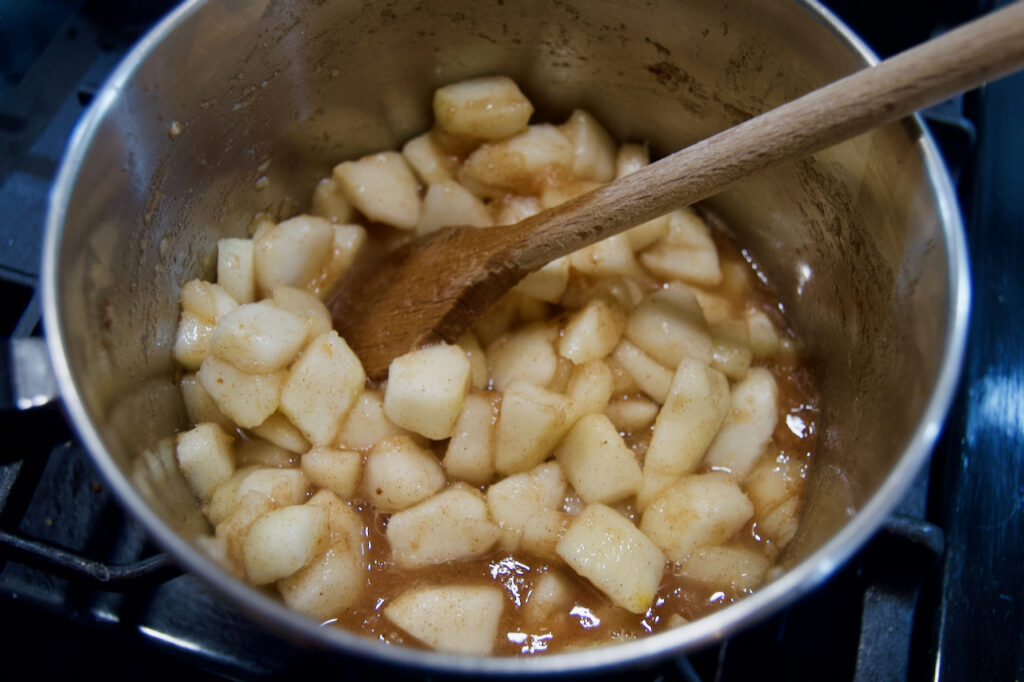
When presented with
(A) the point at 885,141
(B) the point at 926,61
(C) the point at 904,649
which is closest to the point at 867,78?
(B) the point at 926,61

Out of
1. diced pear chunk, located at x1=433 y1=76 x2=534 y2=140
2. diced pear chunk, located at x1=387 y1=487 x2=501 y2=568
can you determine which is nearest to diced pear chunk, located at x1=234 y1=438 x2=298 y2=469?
diced pear chunk, located at x1=387 y1=487 x2=501 y2=568

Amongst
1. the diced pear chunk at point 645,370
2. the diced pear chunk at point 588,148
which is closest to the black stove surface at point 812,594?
the diced pear chunk at point 645,370

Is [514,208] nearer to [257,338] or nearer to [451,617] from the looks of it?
[257,338]

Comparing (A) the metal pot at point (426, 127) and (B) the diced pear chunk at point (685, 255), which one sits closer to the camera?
(A) the metal pot at point (426, 127)

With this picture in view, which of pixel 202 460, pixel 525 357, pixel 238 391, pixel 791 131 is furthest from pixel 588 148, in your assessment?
pixel 202 460

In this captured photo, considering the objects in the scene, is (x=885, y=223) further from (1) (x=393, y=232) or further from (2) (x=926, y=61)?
(1) (x=393, y=232)

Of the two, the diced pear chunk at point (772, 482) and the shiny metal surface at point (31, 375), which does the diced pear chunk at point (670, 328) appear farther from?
the shiny metal surface at point (31, 375)
